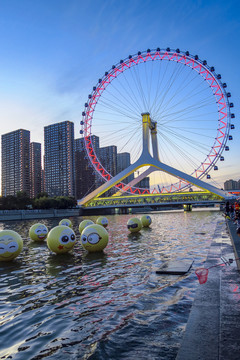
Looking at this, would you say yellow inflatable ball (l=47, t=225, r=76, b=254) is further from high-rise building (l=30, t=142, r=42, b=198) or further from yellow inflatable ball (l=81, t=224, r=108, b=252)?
high-rise building (l=30, t=142, r=42, b=198)

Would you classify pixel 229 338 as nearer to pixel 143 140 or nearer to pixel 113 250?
pixel 113 250

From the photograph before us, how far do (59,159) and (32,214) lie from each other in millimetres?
118741

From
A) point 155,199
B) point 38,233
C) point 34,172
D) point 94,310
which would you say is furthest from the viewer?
point 34,172

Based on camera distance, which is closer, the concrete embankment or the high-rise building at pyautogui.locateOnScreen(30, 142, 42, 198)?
the concrete embankment

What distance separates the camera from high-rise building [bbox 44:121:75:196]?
183625 mm

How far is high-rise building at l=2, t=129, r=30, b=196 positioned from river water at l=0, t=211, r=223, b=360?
17504cm

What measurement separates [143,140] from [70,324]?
257 feet

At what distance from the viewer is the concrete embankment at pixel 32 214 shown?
6529 centimetres

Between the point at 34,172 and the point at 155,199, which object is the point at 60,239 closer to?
the point at 155,199

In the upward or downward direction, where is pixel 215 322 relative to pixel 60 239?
downward

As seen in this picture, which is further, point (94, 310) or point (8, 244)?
point (8, 244)

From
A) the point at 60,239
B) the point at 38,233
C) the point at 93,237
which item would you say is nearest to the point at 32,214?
the point at 38,233

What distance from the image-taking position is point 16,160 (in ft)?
599

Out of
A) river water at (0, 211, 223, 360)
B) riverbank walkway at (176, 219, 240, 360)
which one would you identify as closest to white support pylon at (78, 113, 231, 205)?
river water at (0, 211, 223, 360)
